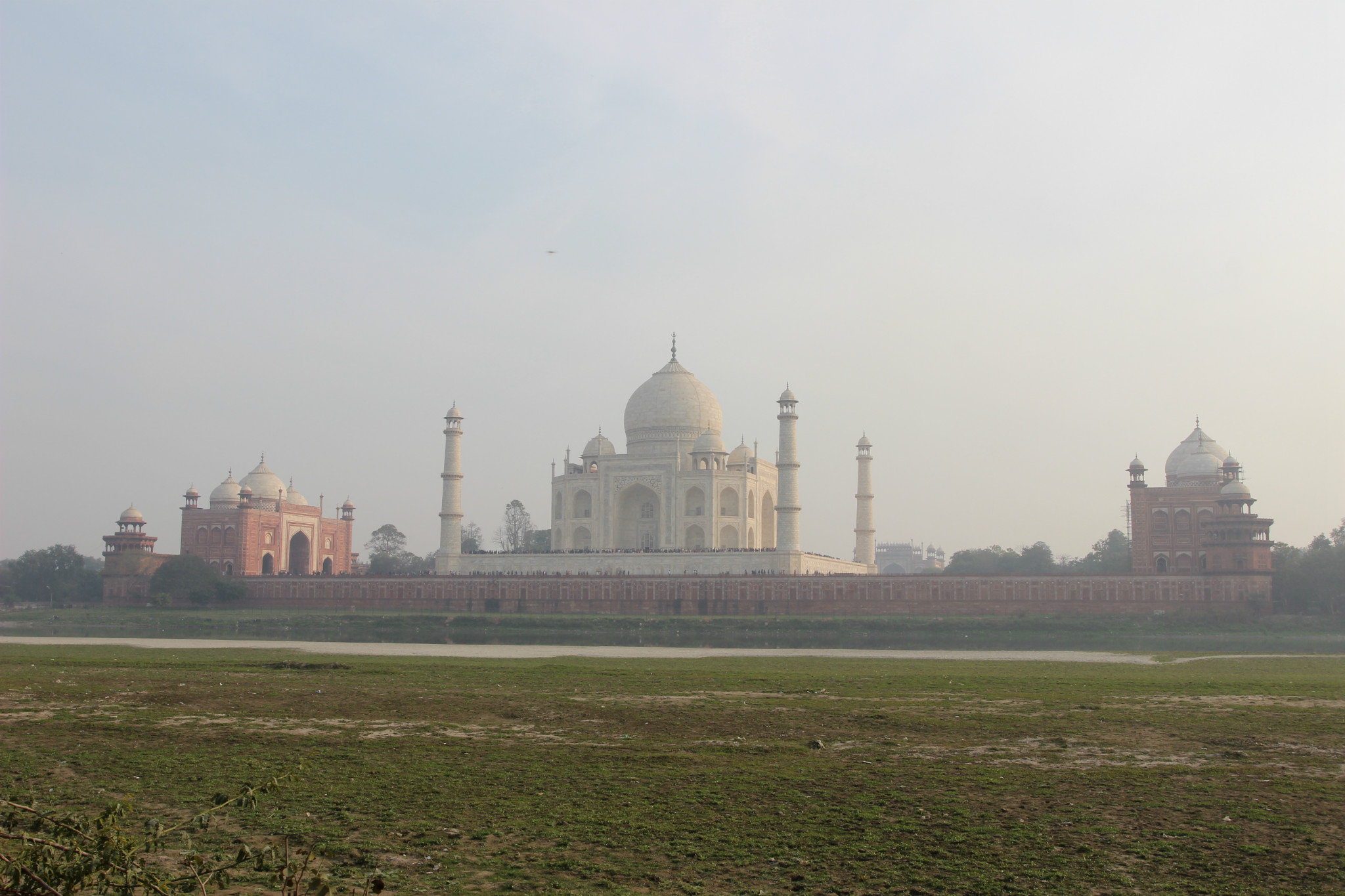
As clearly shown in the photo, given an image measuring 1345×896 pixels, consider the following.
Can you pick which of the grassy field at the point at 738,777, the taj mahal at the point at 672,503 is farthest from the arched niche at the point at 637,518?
the grassy field at the point at 738,777

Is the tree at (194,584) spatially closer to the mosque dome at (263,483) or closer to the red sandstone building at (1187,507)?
the mosque dome at (263,483)

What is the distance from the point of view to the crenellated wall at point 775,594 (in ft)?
155

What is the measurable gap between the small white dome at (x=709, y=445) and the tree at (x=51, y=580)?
34.6 meters

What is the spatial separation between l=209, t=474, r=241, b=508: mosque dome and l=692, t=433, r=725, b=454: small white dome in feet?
93.5

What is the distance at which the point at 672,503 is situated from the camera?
5897cm

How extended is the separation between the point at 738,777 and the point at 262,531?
63.1 m

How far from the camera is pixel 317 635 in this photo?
39656 millimetres

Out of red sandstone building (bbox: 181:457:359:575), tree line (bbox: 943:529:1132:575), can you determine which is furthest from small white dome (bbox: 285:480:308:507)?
tree line (bbox: 943:529:1132:575)

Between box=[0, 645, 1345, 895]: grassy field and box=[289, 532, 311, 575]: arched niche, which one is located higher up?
box=[289, 532, 311, 575]: arched niche

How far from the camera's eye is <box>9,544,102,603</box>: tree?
208 ft

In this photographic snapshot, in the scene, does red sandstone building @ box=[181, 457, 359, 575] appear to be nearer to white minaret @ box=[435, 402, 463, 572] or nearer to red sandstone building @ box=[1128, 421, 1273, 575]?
white minaret @ box=[435, 402, 463, 572]

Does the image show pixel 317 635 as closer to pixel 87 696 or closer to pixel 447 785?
pixel 87 696

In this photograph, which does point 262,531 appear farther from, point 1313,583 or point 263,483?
point 1313,583

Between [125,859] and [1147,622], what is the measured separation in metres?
46.2
